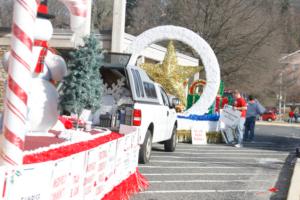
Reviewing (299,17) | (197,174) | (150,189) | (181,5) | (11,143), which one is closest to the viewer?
(11,143)

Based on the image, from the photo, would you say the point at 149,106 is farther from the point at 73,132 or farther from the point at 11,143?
the point at 11,143

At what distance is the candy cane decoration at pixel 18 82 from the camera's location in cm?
421

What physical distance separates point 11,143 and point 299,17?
306 ft

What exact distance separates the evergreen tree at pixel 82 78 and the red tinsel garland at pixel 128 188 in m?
1.30

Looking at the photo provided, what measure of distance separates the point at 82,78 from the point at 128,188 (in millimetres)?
1743

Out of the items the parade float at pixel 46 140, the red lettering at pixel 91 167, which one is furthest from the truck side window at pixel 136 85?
the red lettering at pixel 91 167

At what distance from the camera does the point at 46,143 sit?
21.7 feet

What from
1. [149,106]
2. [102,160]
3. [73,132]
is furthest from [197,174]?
[102,160]

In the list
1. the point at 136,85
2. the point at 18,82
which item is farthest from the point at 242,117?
the point at 18,82

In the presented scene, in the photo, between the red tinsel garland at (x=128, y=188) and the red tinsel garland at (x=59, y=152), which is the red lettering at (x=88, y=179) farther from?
the red tinsel garland at (x=128, y=188)

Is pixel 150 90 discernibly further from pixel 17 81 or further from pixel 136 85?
pixel 17 81

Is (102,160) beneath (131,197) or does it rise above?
above

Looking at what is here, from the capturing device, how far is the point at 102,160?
19.5ft

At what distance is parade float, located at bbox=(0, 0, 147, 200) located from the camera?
407cm
